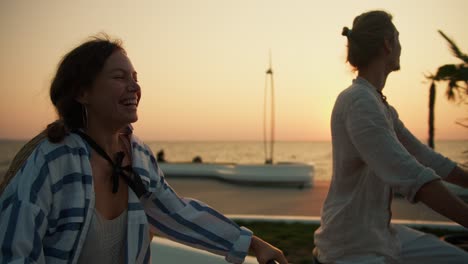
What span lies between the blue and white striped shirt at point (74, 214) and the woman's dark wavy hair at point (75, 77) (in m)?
0.13

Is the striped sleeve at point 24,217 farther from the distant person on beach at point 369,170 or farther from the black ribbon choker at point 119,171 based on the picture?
the distant person on beach at point 369,170

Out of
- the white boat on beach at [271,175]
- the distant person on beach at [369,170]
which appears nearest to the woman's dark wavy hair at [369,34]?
the distant person on beach at [369,170]

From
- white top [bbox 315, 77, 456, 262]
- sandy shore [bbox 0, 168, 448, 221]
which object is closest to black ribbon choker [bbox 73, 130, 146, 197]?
white top [bbox 315, 77, 456, 262]

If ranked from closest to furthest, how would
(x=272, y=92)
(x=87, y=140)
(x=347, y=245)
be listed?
(x=87, y=140) → (x=347, y=245) → (x=272, y=92)

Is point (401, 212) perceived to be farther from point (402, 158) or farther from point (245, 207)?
point (402, 158)

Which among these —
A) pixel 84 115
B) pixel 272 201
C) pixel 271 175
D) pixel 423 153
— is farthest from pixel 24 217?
pixel 271 175

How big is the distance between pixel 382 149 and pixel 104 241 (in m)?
1.04

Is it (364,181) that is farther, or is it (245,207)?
(245,207)

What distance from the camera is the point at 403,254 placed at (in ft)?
6.52

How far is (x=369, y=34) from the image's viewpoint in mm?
2018

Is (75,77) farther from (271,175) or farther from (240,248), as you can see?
(271,175)

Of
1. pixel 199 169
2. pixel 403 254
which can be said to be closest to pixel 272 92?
pixel 199 169

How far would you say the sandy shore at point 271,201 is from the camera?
31.4 ft

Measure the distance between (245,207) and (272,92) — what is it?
17.6 m
